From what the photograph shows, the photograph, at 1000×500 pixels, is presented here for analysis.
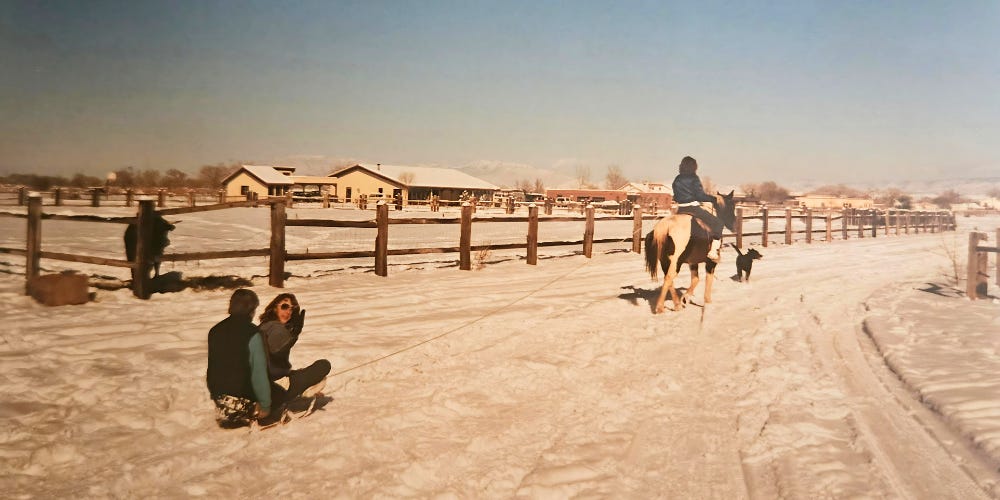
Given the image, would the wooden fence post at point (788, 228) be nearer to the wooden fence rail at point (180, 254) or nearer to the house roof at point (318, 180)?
the wooden fence rail at point (180, 254)

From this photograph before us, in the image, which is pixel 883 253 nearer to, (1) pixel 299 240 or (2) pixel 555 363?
(2) pixel 555 363

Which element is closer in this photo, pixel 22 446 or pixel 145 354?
pixel 22 446

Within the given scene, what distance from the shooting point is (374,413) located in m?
4.05

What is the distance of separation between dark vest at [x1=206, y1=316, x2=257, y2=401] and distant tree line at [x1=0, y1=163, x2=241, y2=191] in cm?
628

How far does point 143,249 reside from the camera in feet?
25.3

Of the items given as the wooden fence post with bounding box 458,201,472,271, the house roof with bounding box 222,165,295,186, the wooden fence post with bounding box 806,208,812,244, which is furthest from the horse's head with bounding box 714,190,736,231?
the house roof with bounding box 222,165,295,186

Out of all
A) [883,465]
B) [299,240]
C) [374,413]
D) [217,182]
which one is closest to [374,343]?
[374,413]

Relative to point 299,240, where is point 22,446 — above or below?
below

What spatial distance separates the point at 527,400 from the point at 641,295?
4863 millimetres

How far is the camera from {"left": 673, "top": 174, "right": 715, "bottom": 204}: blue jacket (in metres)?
7.57

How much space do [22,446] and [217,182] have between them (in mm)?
27840

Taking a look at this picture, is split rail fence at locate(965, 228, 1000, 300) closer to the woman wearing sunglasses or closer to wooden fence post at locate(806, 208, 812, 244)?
the woman wearing sunglasses

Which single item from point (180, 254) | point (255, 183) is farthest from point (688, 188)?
point (255, 183)

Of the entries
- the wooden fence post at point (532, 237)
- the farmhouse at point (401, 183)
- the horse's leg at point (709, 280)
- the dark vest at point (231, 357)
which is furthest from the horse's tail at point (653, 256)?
the farmhouse at point (401, 183)
